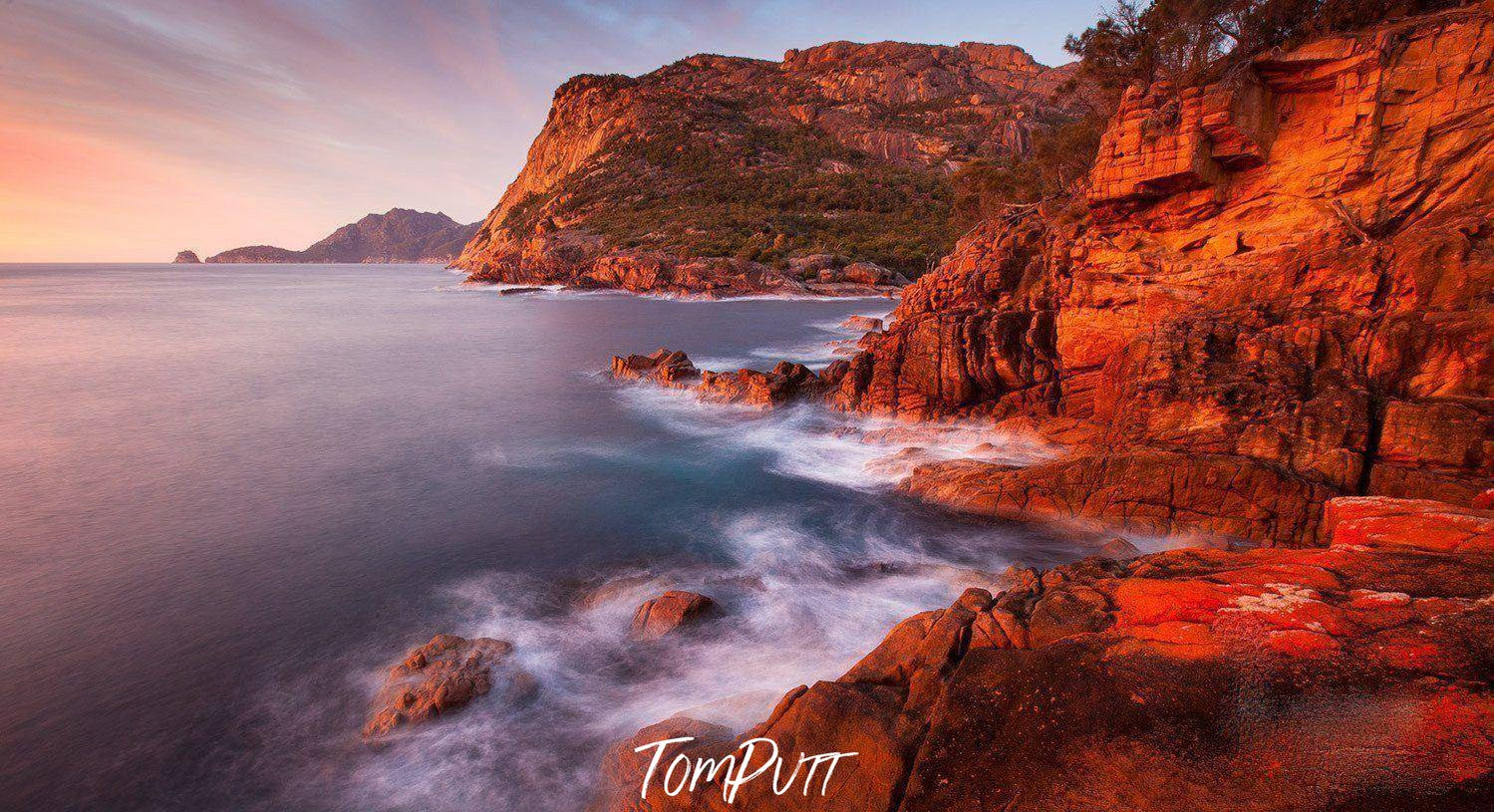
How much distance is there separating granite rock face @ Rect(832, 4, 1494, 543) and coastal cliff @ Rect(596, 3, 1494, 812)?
0.04m

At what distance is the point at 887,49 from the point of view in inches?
5389

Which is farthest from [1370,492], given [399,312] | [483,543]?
[399,312]

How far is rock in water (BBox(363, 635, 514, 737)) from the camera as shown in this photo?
6.90m

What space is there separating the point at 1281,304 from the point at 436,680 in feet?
50.4

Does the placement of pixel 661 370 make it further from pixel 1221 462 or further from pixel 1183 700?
pixel 1183 700

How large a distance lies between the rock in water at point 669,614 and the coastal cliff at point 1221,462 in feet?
7.51

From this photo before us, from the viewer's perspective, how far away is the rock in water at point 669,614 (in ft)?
27.7

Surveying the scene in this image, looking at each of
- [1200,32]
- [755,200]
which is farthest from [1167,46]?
[755,200]

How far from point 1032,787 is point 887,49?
15925 centimetres

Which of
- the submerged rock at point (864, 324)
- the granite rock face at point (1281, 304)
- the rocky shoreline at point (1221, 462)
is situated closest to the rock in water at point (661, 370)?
A: the rocky shoreline at point (1221, 462)

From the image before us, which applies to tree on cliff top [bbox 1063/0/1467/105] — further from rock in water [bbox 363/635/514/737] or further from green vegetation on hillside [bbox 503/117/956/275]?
green vegetation on hillside [bbox 503/117/956/275]

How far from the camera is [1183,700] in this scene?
13.7 feet

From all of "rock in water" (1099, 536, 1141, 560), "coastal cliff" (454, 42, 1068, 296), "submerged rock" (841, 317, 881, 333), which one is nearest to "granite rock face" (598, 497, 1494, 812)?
"rock in water" (1099, 536, 1141, 560)

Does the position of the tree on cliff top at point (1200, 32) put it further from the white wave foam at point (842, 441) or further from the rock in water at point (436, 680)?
the rock in water at point (436, 680)
